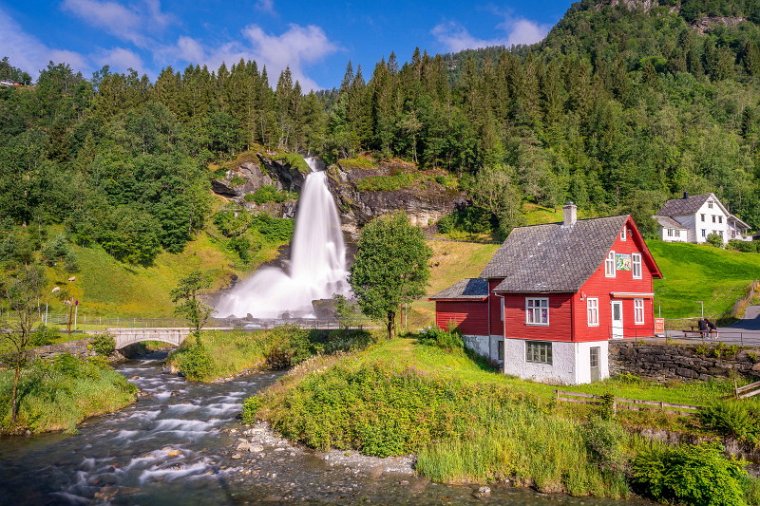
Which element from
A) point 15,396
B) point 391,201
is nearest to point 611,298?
point 15,396

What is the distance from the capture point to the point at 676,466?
1539cm

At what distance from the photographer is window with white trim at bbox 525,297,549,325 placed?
27.0 metres

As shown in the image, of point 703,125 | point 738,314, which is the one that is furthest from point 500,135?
point 738,314

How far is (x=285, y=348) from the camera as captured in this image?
41.2 meters

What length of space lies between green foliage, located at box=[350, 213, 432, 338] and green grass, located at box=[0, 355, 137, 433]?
53.5ft

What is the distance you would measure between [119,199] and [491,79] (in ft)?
242

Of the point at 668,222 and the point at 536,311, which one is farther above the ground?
the point at 668,222

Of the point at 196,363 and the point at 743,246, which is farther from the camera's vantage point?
the point at 743,246

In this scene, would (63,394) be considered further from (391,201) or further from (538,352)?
(391,201)

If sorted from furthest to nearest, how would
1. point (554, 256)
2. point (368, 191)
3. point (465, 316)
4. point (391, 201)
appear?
1. point (368, 191)
2. point (391, 201)
3. point (465, 316)
4. point (554, 256)

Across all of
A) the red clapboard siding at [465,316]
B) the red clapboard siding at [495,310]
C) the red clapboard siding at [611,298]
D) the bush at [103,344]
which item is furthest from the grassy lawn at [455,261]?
the bush at [103,344]

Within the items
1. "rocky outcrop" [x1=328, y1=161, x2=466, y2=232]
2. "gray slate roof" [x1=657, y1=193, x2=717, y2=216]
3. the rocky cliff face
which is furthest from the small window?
"gray slate roof" [x1=657, y1=193, x2=717, y2=216]

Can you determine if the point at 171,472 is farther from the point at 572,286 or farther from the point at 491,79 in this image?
the point at 491,79

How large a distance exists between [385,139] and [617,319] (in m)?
66.3
